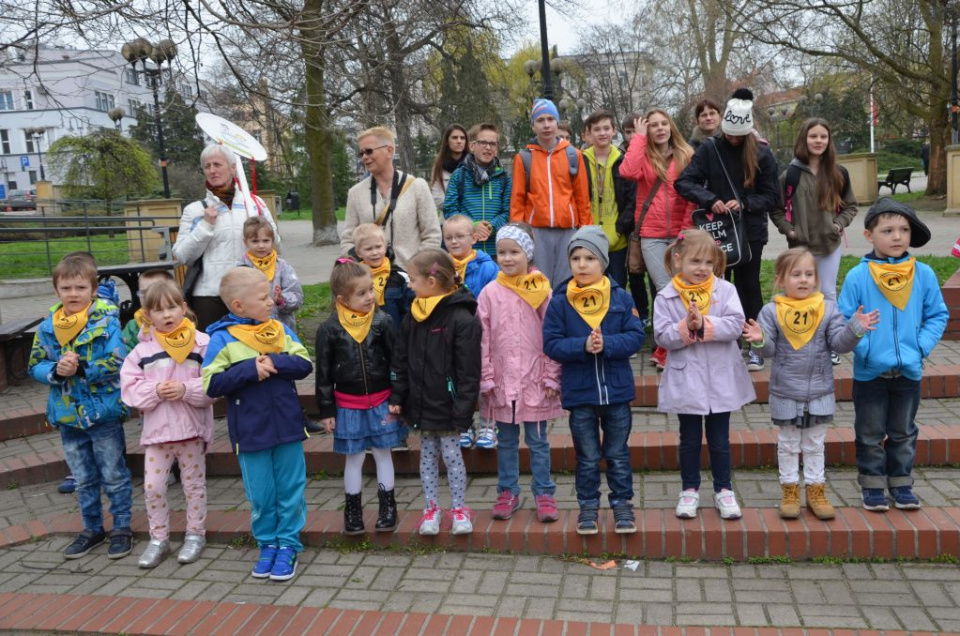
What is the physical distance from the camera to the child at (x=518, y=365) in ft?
13.3

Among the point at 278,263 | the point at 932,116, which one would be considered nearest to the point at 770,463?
the point at 278,263

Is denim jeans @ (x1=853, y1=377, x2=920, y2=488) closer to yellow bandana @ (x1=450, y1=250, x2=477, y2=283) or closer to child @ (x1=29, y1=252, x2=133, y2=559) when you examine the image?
yellow bandana @ (x1=450, y1=250, x2=477, y2=283)

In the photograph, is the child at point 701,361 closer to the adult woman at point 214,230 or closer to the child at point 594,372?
the child at point 594,372

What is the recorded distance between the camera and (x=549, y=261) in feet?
19.5

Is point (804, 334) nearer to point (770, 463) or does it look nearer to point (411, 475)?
point (770, 463)

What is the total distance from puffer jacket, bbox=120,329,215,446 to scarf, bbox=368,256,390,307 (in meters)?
1.02

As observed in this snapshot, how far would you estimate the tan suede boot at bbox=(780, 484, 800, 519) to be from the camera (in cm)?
385

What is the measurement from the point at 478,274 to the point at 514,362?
988 mm

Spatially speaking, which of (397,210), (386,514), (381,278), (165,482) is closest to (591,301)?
(381,278)

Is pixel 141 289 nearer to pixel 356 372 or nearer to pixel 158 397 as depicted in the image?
pixel 158 397

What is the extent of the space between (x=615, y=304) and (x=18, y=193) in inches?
2069

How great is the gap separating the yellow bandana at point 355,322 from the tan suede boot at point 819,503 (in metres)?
2.39

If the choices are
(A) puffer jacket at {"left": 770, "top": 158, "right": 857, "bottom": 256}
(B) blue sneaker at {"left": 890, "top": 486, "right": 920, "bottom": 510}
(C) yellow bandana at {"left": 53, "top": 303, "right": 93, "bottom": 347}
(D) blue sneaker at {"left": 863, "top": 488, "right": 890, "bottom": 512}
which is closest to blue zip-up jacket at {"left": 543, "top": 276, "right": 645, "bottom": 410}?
(D) blue sneaker at {"left": 863, "top": 488, "right": 890, "bottom": 512}

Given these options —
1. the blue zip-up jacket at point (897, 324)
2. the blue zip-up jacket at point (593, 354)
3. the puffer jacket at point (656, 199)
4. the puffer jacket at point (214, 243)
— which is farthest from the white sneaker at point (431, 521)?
the puffer jacket at point (656, 199)
